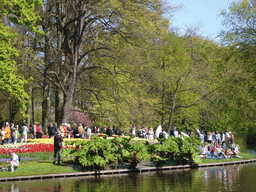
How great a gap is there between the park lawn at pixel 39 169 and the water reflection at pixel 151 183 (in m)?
1.29

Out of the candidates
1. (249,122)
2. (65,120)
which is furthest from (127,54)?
(249,122)

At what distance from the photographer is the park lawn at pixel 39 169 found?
16.9m

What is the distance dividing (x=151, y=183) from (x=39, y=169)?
6100mm

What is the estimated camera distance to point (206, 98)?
35.3 meters

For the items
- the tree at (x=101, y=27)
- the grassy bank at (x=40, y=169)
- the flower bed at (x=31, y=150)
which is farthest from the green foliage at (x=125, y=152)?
the tree at (x=101, y=27)

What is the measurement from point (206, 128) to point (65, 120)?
1976cm

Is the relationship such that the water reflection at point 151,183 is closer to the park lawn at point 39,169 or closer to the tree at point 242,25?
the park lawn at point 39,169

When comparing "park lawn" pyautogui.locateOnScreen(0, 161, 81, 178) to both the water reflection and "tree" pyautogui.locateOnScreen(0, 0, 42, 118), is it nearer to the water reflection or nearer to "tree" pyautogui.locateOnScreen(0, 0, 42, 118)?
the water reflection

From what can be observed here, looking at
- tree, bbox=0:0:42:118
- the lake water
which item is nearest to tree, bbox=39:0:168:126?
tree, bbox=0:0:42:118

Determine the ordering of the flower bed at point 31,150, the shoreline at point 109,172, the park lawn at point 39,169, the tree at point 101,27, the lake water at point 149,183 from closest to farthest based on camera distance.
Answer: the lake water at point 149,183 → the shoreline at point 109,172 → the park lawn at point 39,169 → the flower bed at point 31,150 → the tree at point 101,27

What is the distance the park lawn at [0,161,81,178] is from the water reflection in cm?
129

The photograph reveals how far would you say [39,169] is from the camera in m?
17.8

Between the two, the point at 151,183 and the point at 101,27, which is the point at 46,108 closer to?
the point at 101,27

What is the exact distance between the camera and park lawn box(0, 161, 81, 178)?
1694 cm
